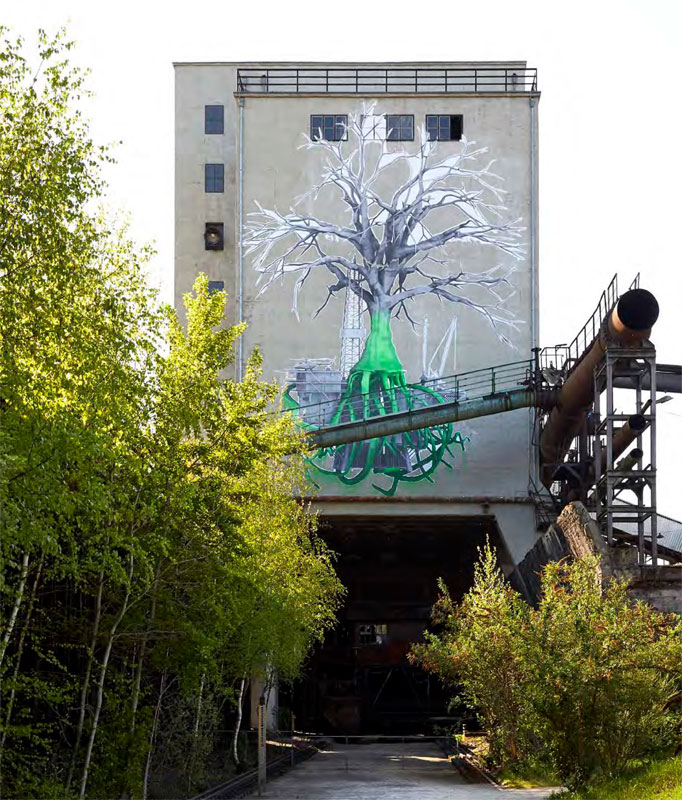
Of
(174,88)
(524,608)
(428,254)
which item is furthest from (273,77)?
(524,608)

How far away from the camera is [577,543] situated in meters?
24.9

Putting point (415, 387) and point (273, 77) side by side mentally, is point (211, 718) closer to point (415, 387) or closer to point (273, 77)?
point (415, 387)

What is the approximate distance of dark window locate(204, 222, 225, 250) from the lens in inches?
1853

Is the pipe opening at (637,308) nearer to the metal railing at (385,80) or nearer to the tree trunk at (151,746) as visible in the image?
the tree trunk at (151,746)

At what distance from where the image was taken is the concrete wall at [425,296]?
42250mm

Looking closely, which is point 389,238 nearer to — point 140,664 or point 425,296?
point 425,296

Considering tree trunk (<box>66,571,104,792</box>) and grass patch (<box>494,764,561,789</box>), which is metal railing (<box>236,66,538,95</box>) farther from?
tree trunk (<box>66,571,104,792</box>)

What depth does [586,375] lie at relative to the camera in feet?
109

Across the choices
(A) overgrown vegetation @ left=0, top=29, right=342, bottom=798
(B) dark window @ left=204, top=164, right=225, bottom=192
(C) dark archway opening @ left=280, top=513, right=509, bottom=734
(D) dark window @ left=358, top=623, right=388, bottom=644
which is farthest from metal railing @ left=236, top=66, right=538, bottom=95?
(A) overgrown vegetation @ left=0, top=29, right=342, bottom=798

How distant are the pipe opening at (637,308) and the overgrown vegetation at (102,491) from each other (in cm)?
1068

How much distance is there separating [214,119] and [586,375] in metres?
21.3

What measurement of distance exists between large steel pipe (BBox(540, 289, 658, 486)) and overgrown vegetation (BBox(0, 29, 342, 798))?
10.8 m

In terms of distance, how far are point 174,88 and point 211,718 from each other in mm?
30922

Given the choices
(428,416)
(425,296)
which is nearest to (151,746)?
(428,416)
